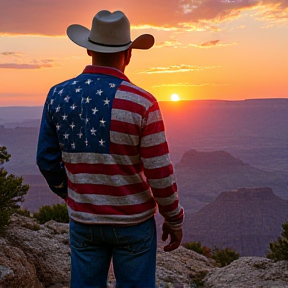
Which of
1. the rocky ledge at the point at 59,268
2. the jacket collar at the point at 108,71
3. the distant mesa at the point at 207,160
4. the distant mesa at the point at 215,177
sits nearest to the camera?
the jacket collar at the point at 108,71

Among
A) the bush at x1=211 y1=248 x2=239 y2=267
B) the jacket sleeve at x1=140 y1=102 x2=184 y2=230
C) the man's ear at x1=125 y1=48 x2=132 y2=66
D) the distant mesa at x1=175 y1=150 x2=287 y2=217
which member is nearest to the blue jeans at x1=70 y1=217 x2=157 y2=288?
the jacket sleeve at x1=140 y1=102 x2=184 y2=230

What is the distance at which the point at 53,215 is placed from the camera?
9.05 metres

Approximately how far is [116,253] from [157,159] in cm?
69

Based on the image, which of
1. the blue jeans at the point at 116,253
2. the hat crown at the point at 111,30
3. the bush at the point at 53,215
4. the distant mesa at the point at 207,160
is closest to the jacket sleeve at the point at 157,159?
the blue jeans at the point at 116,253

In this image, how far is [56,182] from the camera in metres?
2.94

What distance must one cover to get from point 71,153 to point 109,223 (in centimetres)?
50

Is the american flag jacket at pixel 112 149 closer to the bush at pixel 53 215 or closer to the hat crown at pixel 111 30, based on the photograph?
the hat crown at pixel 111 30

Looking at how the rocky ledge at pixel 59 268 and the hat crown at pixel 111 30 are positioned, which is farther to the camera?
the rocky ledge at pixel 59 268

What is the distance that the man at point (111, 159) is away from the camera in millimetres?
2506

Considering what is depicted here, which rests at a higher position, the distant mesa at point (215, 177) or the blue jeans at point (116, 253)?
the distant mesa at point (215, 177)

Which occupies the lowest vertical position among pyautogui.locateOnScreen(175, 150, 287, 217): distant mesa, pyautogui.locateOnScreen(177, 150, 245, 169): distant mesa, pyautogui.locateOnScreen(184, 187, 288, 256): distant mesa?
pyautogui.locateOnScreen(184, 187, 288, 256): distant mesa

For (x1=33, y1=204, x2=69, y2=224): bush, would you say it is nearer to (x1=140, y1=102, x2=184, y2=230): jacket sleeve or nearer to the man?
the man

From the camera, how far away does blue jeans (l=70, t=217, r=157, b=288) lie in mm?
2625

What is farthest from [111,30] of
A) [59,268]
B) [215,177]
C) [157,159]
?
[215,177]
